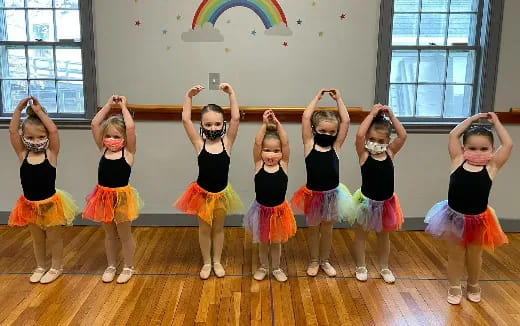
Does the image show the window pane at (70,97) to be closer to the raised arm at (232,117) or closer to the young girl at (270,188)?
the raised arm at (232,117)

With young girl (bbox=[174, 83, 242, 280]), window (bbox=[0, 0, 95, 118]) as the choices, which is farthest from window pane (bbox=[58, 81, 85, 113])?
young girl (bbox=[174, 83, 242, 280])

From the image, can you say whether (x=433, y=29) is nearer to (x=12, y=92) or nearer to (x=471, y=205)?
(x=471, y=205)

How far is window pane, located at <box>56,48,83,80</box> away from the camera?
3.96 metres

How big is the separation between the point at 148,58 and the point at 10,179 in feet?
5.36

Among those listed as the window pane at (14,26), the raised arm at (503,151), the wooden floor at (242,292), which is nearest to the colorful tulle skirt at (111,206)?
the wooden floor at (242,292)

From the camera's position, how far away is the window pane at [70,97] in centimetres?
403

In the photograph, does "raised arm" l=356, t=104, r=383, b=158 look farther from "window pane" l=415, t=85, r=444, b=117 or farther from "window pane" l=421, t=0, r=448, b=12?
"window pane" l=421, t=0, r=448, b=12

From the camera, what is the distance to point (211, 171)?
306cm

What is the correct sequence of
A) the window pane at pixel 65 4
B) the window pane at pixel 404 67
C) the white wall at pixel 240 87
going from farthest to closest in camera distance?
the window pane at pixel 404 67 < the window pane at pixel 65 4 < the white wall at pixel 240 87

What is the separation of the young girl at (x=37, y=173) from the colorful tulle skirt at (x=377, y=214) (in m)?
1.91

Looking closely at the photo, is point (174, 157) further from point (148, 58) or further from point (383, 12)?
point (383, 12)

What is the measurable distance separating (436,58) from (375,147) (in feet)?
5.03

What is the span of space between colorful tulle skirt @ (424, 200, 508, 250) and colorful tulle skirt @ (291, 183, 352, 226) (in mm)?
590

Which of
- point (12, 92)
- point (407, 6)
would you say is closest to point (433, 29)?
point (407, 6)
